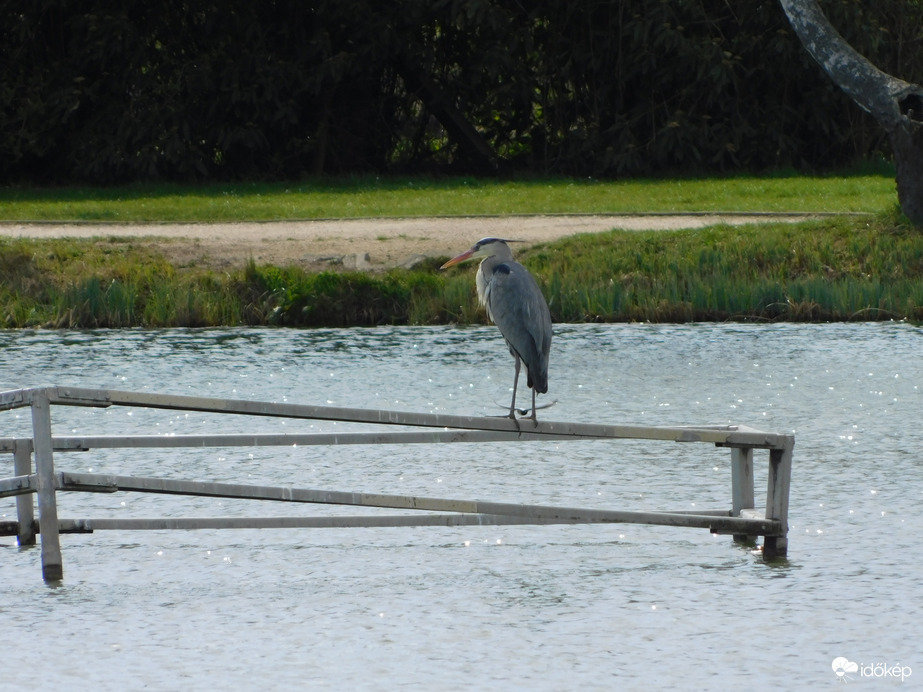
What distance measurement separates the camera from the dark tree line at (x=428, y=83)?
25.1 m

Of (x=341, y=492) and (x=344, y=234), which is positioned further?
(x=344, y=234)

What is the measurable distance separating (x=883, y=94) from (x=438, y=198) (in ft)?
21.3

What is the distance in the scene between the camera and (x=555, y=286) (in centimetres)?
1587

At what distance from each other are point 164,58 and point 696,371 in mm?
15440

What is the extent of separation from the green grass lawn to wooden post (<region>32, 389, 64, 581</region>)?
12346 mm

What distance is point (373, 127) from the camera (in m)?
27.7

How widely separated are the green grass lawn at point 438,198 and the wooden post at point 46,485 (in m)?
12.3

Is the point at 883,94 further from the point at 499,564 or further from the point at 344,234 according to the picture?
the point at 499,564

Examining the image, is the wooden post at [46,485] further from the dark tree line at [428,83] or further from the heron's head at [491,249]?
the dark tree line at [428,83]

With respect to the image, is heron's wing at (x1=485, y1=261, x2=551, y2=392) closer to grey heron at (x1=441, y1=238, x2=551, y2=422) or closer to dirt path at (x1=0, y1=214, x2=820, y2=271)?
grey heron at (x1=441, y1=238, x2=551, y2=422)

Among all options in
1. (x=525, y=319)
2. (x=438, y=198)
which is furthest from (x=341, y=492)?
(x=438, y=198)

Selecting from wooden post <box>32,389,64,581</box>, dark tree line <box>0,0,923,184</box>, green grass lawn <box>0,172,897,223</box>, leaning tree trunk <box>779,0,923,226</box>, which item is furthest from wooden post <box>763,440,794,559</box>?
dark tree line <box>0,0,923,184</box>

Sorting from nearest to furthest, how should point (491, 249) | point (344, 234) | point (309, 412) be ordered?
point (309, 412), point (491, 249), point (344, 234)

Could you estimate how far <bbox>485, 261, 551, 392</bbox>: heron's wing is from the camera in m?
7.35
